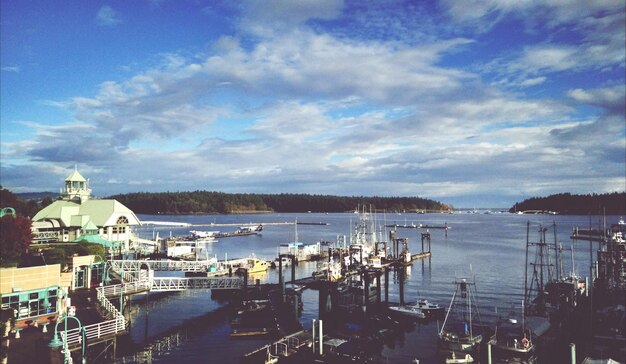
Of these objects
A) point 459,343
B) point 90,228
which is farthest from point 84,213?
point 459,343

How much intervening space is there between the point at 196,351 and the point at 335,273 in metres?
25.8

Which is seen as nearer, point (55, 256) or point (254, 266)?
point (55, 256)

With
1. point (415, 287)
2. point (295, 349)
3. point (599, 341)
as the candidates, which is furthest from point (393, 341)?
point (415, 287)

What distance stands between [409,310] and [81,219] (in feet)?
150

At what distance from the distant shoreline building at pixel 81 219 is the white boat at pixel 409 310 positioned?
124 feet

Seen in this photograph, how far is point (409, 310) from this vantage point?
1811 inches

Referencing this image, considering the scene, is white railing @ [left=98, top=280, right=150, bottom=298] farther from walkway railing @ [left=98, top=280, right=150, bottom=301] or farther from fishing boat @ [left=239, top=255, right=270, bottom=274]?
Result: fishing boat @ [left=239, top=255, right=270, bottom=274]

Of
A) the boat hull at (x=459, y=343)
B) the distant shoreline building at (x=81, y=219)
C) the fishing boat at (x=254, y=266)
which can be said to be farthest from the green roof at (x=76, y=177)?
the boat hull at (x=459, y=343)

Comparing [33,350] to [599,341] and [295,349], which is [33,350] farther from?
[599,341]

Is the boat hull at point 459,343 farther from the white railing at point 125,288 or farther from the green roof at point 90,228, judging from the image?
the green roof at point 90,228

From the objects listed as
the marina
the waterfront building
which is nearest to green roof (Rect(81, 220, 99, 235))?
the marina

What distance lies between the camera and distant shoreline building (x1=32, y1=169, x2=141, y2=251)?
60500 mm

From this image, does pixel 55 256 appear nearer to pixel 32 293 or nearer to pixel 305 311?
pixel 32 293

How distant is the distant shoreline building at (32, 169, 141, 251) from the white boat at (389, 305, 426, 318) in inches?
1483
